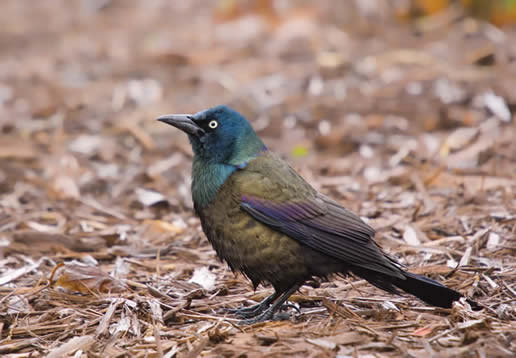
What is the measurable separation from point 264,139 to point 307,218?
3185mm

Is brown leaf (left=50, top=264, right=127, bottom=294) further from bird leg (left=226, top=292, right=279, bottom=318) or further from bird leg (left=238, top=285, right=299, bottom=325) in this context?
bird leg (left=238, top=285, right=299, bottom=325)

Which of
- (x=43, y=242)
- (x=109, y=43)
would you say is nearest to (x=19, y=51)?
(x=109, y=43)

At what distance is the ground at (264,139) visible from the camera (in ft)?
11.2

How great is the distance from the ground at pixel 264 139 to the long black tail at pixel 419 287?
3.2 inches

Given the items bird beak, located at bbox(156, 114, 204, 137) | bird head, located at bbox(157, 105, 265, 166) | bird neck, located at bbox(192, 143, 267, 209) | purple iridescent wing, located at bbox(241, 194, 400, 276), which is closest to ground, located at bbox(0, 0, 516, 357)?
purple iridescent wing, located at bbox(241, 194, 400, 276)

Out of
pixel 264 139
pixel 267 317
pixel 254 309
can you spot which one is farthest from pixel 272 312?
pixel 264 139

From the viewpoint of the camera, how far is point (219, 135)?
4.11 m

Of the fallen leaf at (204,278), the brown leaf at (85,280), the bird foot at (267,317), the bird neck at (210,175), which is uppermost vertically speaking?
the bird neck at (210,175)

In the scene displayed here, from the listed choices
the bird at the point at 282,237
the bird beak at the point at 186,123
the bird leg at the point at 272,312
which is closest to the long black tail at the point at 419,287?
A: the bird at the point at 282,237

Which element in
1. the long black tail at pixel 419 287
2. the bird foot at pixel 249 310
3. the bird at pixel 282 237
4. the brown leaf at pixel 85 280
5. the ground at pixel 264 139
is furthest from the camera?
the brown leaf at pixel 85 280

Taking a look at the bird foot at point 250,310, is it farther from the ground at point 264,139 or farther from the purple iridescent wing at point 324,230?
the purple iridescent wing at point 324,230

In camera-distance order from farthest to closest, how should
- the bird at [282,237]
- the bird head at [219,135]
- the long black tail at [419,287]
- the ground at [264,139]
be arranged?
the bird head at [219,135] → the bird at [282,237] → the long black tail at [419,287] → the ground at [264,139]

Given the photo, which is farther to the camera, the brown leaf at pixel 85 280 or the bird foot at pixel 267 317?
the brown leaf at pixel 85 280

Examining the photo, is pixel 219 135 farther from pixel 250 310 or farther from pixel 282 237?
pixel 250 310
